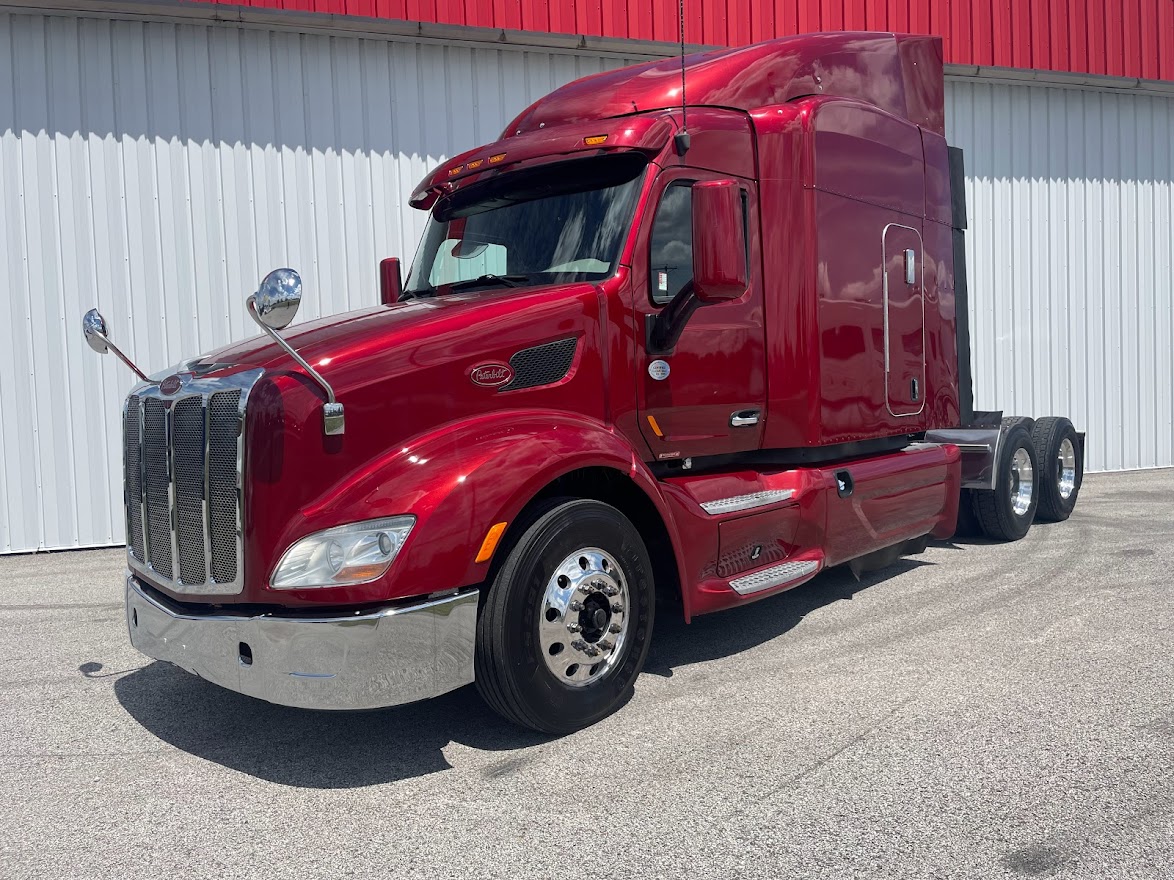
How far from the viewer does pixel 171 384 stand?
4215 millimetres

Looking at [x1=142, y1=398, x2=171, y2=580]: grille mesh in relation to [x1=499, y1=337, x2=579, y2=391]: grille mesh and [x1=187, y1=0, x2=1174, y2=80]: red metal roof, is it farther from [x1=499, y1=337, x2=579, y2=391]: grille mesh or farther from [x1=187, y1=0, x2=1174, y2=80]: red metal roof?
[x1=187, y1=0, x2=1174, y2=80]: red metal roof

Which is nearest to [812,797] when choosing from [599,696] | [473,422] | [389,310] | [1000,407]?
[599,696]

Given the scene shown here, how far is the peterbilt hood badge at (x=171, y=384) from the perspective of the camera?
Result: 13.6 ft

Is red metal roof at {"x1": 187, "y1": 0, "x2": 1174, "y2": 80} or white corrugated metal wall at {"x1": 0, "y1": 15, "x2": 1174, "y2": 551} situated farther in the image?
red metal roof at {"x1": 187, "y1": 0, "x2": 1174, "y2": 80}

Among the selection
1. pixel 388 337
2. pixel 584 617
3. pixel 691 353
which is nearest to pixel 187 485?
pixel 388 337

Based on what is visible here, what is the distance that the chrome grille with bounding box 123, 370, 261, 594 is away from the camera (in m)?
3.80

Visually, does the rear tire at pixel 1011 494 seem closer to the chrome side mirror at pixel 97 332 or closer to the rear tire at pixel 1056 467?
the rear tire at pixel 1056 467

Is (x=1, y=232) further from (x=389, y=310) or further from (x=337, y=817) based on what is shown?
(x=337, y=817)

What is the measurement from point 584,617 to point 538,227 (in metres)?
2.02

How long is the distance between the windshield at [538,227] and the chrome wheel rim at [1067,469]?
20.4ft

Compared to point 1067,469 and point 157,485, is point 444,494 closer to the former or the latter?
point 157,485

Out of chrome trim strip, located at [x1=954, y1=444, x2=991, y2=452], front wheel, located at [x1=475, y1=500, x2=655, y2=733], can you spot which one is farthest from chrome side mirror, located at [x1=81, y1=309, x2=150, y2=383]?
chrome trim strip, located at [x1=954, y1=444, x2=991, y2=452]

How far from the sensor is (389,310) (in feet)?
15.5

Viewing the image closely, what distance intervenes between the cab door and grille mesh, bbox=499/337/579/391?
478mm
